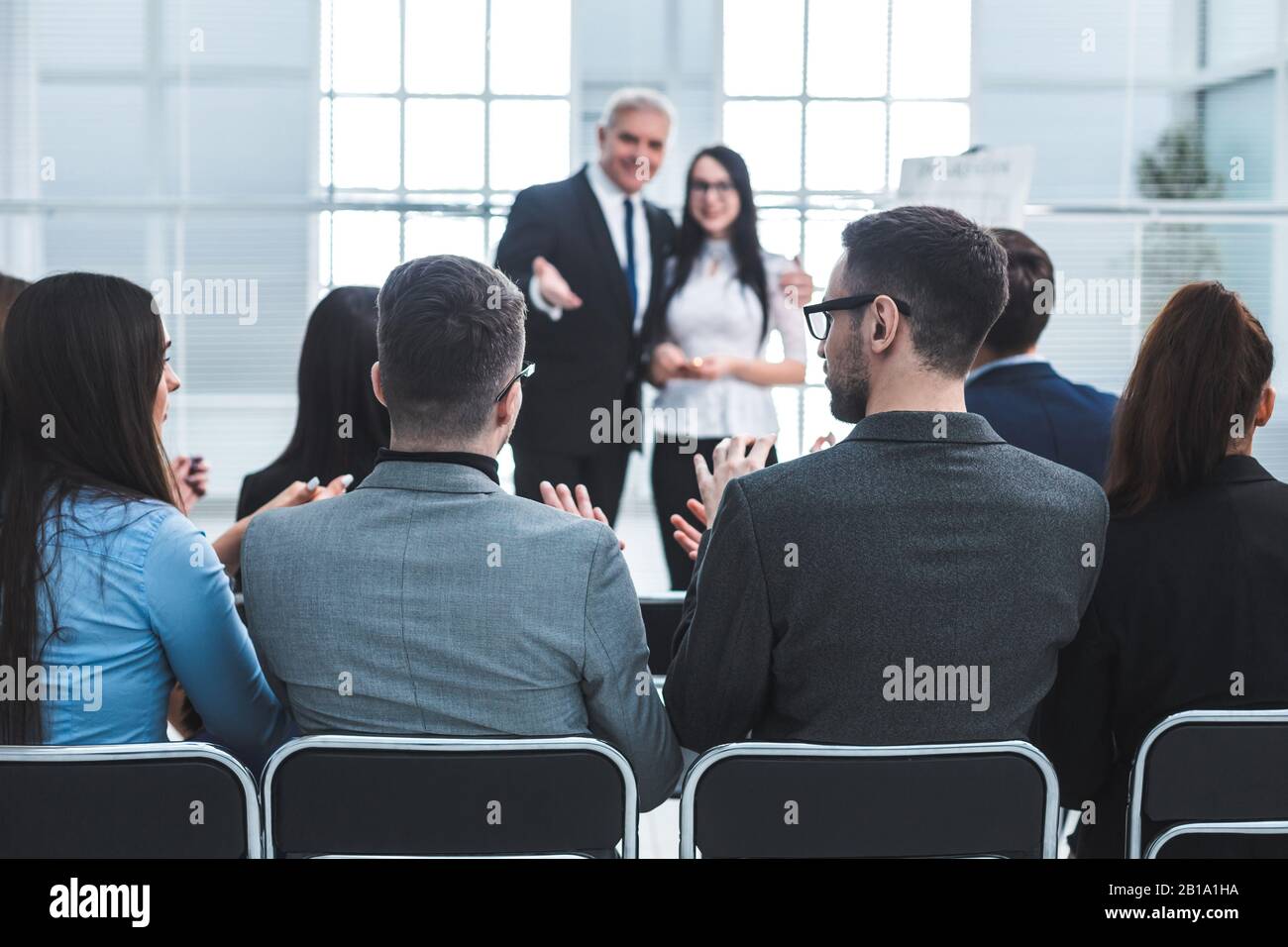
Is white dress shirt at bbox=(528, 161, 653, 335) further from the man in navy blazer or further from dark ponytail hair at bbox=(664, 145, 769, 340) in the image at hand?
the man in navy blazer

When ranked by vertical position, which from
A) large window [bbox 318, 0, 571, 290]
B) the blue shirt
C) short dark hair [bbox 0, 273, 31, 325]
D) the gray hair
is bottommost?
the blue shirt

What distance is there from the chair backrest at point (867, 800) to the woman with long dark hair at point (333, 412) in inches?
48.4

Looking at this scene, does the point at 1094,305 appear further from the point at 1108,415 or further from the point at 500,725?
the point at 500,725

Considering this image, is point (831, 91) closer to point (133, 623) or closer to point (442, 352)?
point (442, 352)

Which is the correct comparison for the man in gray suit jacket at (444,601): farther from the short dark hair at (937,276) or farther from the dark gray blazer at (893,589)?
the short dark hair at (937,276)

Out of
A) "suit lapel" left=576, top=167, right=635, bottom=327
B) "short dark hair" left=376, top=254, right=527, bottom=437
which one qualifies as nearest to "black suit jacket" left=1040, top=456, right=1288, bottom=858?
"short dark hair" left=376, top=254, right=527, bottom=437

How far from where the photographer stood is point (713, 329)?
3.95m

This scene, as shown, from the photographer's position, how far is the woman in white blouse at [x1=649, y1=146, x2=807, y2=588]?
153 inches

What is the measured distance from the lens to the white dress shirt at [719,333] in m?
3.92

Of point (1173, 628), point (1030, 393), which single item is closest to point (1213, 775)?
point (1173, 628)

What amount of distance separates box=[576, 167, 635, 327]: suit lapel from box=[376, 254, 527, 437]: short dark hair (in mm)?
2512

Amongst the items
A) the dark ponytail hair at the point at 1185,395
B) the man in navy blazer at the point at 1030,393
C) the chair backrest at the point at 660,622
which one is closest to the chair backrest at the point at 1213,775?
the dark ponytail hair at the point at 1185,395
